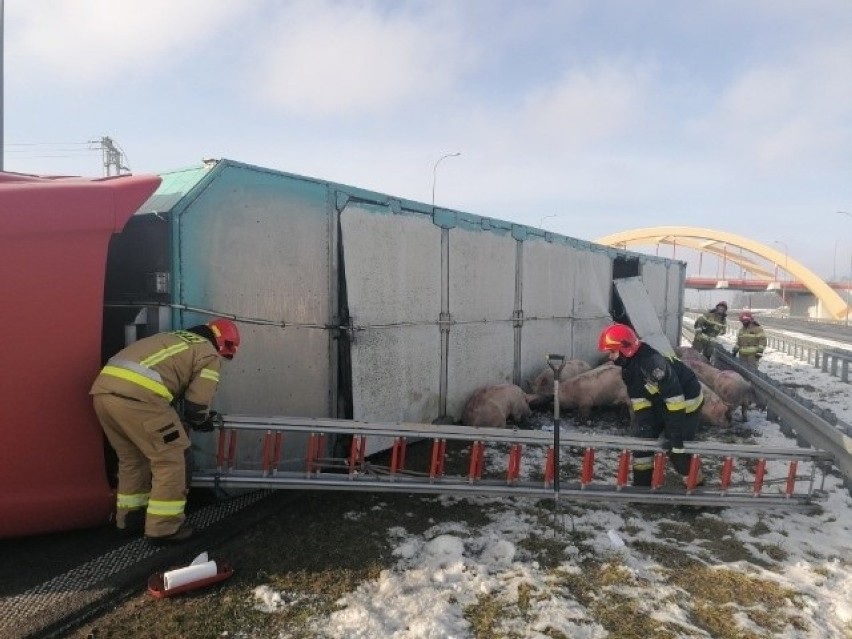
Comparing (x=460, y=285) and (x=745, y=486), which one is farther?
(x=460, y=285)

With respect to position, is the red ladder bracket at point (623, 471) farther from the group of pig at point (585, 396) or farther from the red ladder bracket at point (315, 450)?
the group of pig at point (585, 396)

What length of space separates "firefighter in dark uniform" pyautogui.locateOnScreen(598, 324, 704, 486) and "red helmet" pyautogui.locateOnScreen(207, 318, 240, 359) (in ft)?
9.88

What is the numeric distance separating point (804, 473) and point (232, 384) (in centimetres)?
587

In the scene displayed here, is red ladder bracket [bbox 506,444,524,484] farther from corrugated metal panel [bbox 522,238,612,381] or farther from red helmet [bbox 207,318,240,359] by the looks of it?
corrugated metal panel [bbox 522,238,612,381]

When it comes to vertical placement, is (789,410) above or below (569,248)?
below

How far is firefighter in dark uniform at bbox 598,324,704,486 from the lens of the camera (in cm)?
478

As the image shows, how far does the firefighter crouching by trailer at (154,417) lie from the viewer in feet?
11.5

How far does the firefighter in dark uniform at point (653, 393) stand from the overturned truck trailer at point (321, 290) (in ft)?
7.18

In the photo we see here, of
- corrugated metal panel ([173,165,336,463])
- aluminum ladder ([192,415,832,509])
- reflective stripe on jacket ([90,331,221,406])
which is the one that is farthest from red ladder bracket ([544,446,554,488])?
reflective stripe on jacket ([90,331,221,406])

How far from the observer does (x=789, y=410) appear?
696 centimetres

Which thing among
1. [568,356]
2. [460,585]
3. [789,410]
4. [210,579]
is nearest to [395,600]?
[460,585]

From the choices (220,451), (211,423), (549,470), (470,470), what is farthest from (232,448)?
(549,470)

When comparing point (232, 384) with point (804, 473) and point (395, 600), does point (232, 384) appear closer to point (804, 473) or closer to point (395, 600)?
point (395, 600)

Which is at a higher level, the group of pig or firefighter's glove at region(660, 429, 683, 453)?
firefighter's glove at region(660, 429, 683, 453)
